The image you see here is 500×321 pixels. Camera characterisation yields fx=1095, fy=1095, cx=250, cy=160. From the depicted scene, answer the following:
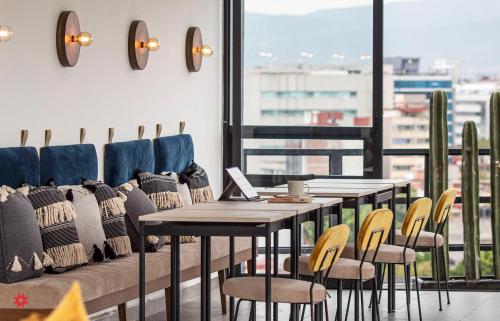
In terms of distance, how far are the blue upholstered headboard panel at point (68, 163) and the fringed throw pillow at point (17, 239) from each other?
2.09ft

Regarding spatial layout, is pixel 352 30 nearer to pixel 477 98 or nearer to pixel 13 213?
pixel 477 98

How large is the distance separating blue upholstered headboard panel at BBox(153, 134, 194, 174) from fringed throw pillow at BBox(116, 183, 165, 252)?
3.03 feet

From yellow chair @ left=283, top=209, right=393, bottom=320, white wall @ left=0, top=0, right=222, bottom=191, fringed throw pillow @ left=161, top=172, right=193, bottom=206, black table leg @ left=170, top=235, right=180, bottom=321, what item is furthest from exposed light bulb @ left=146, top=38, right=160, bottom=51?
black table leg @ left=170, top=235, right=180, bottom=321

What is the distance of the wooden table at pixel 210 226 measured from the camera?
5.11 meters

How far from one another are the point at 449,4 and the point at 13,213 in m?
5.67

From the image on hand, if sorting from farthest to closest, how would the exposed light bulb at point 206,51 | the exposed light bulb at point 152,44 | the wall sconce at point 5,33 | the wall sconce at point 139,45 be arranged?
the exposed light bulb at point 206,51 < the exposed light bulb at point 152,44 < the wall sconce at point 139,45 < the wall sconce at point 5,33

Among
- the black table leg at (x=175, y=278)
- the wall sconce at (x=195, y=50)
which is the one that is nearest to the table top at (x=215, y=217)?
the black table leg at (x=175, y=278)

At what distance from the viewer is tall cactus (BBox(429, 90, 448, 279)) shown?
8.56m

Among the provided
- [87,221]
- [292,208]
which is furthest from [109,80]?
[292,208]

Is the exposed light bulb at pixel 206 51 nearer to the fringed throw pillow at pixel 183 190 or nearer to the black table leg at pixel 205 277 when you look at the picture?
the fringed throw pillow at pixel 183 190

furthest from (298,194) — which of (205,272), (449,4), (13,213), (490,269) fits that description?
(449,4)

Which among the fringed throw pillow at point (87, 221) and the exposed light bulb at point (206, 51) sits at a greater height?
the exposed light bulb at point (206, 51)

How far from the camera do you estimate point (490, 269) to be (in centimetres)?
914

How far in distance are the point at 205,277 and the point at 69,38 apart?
64.4 inches
